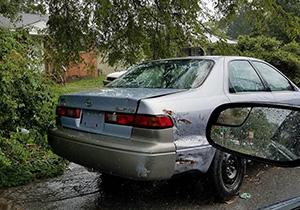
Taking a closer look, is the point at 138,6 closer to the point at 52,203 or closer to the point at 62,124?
the point at 62,124

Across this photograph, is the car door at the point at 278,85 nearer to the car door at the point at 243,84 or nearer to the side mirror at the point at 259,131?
the car door at the point at 243,84

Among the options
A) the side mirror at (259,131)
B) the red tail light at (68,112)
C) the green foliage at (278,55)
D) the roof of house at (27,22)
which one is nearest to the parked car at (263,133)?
the side mirror at (259,131)

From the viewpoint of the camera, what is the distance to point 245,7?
5.91 metres

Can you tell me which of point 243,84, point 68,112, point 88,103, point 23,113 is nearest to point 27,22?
point 23,113

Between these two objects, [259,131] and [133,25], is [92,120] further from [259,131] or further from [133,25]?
[133,25]

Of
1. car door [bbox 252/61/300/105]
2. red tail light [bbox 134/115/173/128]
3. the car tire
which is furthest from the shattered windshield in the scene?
car door [bbox 252/61/300/105]

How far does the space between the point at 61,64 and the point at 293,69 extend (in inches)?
469

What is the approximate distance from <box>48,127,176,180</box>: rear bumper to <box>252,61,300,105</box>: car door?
1.97 meters

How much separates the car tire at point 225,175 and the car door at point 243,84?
659mm

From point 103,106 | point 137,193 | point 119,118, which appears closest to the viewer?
point 119,118

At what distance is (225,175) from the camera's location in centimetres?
324

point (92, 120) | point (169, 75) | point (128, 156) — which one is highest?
point (169, 75)

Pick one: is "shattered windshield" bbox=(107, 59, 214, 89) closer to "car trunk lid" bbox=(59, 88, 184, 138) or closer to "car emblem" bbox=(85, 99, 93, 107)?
"car trunk lid" bbox=(59, 88, 184, 138)

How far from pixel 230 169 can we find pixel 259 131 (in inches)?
75.3
